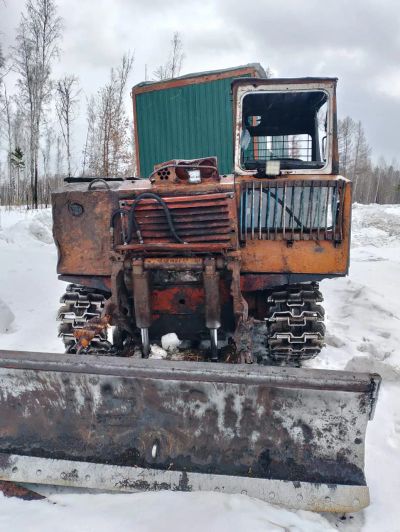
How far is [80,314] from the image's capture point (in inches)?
148

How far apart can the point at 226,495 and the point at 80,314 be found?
2.19m

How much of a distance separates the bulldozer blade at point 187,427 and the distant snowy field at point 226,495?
0.35 ft

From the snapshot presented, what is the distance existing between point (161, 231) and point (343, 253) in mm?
1417

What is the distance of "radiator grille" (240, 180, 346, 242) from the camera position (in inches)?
123

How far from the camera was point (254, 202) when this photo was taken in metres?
3.19

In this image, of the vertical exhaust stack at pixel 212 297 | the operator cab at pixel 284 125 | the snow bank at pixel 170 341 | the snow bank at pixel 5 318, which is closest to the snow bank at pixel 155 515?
the vertical exhaust stack at pixel 212 297

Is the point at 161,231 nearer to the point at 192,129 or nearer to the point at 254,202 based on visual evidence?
the point at 254,202

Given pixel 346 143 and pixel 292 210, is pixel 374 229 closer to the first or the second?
pixel 292 210

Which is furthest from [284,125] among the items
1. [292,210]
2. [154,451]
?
[154,451]

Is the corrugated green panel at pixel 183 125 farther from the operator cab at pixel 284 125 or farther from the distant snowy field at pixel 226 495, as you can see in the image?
the distant snowy field at pixel 226 495

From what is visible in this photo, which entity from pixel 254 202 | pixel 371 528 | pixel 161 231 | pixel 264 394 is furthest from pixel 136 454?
pixel 254 202

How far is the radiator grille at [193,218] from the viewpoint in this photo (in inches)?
121

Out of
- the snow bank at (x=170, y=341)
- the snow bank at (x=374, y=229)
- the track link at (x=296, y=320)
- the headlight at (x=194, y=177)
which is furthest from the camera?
the snow bank at (x=374, y=229)

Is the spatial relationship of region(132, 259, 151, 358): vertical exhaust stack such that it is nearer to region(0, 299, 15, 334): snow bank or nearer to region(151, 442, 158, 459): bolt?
region(151, 442, 158, 459): bolt
